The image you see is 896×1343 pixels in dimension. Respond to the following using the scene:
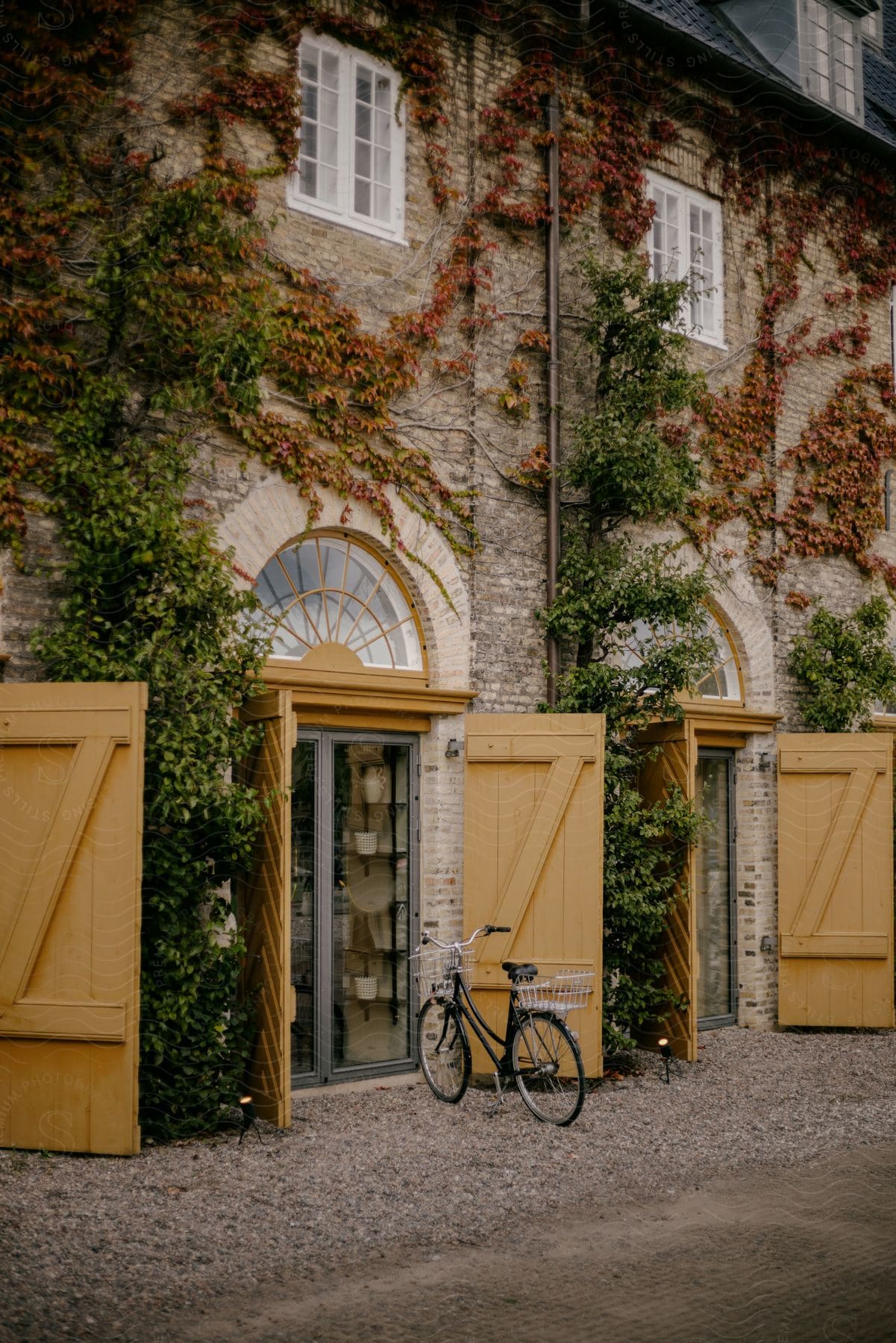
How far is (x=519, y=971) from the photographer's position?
26.1 ft

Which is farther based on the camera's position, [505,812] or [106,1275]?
[505,812]

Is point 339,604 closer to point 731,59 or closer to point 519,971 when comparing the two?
point 519,971

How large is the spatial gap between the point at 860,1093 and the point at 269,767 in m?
4.54

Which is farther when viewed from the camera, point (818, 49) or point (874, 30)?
point (874, 30)

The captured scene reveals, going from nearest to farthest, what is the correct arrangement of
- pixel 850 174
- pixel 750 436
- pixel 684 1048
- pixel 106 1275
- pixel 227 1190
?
pixel 106 1275 < pixel 227 1190 < pixel 684 1048 < pixel 750 436 < pixel 850 174

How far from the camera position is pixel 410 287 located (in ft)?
30.2

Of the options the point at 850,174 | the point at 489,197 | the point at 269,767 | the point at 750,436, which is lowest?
the point at 269,767

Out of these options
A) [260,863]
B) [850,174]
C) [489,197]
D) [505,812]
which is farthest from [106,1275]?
[850,174]

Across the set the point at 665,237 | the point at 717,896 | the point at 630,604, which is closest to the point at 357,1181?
the point at 630,604

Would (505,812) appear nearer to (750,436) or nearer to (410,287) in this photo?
(410,287)

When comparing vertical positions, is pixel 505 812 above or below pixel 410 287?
below

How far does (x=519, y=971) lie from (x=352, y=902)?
1.30 meters

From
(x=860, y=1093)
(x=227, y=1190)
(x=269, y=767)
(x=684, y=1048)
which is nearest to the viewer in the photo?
(x=227, y=1190)

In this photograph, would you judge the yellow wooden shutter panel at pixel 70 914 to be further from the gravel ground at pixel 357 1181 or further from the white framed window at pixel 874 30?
the white framed window at pixel 874 30
